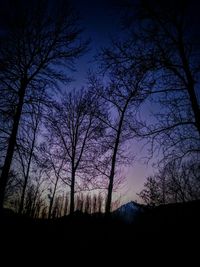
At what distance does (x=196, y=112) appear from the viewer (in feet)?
19.5

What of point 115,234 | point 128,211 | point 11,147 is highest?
point 11,147

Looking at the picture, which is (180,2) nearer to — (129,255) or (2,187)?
(129,255)

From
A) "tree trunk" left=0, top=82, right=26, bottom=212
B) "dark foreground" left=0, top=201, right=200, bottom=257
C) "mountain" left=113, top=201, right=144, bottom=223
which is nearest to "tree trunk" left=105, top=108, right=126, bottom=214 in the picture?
"dark foreground" left=0, top=201, right=200, bottom=257

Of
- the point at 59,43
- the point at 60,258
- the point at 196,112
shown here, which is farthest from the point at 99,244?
the point at 59,43

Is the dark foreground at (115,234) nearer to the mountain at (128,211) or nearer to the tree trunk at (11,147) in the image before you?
the tree trunk at (11,147)

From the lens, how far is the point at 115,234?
7.22 m

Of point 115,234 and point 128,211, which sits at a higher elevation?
point 128,211

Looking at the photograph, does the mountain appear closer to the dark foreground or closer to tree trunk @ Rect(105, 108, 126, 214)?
tree trunk @ Rect(105, 108, 126, 214)

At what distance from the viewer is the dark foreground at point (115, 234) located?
227 inches

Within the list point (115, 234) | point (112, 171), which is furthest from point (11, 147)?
point (112, 171)

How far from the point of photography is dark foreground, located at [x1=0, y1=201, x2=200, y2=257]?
5.78 meters

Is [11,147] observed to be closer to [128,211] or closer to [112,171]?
[112,171]

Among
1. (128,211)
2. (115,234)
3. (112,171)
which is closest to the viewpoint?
(115,234)

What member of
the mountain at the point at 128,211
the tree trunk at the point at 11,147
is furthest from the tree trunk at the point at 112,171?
the mountain at the point at 128,211
